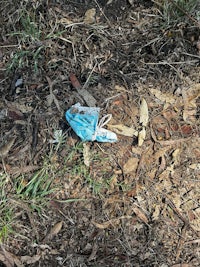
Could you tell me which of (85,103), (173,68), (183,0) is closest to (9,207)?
(85,103)

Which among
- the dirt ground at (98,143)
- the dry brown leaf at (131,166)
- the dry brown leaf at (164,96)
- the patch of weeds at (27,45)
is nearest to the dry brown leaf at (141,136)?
the dirt ground at (98,143)

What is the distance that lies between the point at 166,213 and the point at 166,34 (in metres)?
1.18

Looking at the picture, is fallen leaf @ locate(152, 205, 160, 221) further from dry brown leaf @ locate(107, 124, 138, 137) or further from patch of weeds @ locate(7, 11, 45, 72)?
patch of weeds @ locate(7, 11, 45, 72)

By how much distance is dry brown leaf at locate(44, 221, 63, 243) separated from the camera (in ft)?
8.50

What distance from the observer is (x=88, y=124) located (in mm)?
2758

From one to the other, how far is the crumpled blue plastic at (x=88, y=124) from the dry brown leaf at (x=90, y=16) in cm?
66

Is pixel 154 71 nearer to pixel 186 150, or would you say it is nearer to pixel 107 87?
pixel 107 87

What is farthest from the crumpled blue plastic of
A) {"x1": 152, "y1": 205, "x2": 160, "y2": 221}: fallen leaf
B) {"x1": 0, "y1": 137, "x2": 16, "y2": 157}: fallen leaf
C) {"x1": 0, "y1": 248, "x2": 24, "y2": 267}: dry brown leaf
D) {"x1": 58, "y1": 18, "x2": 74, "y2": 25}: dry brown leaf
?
{"x1": 0, "y1": 248, "x2": 24, "y2": 267}: dry brown leaf

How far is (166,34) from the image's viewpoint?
3082 mm

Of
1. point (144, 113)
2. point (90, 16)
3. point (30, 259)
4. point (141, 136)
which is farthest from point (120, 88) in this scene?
point (30, 259)

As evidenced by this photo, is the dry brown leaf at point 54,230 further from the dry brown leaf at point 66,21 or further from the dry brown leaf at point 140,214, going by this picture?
the dry brown leaf at point 66,21

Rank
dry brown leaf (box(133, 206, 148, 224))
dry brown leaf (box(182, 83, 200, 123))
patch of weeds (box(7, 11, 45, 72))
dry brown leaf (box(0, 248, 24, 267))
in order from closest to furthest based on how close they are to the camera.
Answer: dry brown leaf (box(0, 248, 24, 267)), dry brown leaf (box(133, 206, 148, 224)), dry brown leaf (box(182, 83, 200, 123)), patch of weeds (box(7, 11, 45, 72))

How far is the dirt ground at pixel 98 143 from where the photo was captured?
2.60 meters

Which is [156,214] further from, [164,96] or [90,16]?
[90,16]
